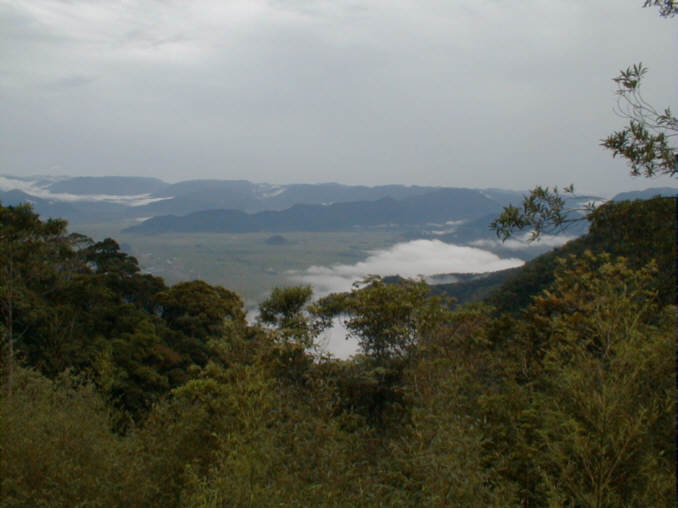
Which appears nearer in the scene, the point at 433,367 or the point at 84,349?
the point at 433,367

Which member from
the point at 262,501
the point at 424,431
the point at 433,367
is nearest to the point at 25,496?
the point at 262,501

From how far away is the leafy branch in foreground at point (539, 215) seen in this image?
505 centimetres

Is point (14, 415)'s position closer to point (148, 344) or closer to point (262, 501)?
point (262, 501)

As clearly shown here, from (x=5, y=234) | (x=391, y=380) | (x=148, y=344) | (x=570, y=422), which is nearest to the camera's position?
(x=570, y=422)

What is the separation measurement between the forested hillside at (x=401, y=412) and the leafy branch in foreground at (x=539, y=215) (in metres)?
0.34

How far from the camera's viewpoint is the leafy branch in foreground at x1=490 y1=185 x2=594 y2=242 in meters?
5.05

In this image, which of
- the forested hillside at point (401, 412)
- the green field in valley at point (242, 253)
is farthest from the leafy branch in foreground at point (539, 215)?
the green field in valley at point (242, 253)

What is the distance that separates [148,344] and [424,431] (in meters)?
9.46

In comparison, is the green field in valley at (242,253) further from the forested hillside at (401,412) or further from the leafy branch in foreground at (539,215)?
the leafy branch in foreground at (539,215)

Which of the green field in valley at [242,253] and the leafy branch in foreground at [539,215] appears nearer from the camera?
the leafy branch in foreground at [539,215]

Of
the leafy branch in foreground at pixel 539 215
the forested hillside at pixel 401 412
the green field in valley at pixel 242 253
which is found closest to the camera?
the forested hillside at pixel 401 412

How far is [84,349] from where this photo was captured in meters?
11.0

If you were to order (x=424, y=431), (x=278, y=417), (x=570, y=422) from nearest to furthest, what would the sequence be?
(x=570, y=422) < (x=424, y=431) < (x=278, y=417)

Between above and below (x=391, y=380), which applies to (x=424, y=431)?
above
